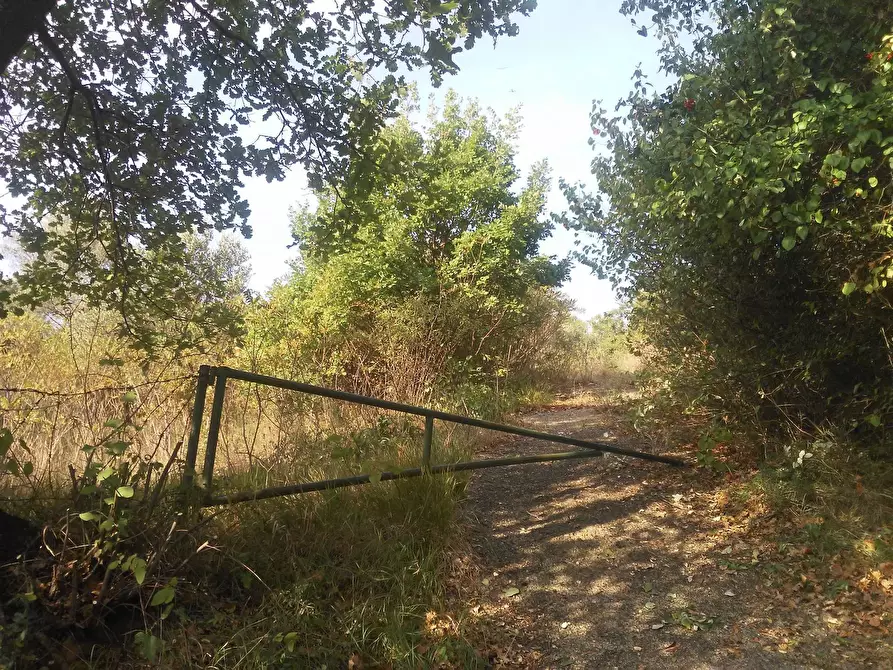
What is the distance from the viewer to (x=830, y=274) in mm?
4270

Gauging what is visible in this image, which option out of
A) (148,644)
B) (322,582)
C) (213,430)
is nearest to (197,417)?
(213,430)

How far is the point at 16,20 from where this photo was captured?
286cm

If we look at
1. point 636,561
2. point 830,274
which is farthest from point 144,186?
point 830,274

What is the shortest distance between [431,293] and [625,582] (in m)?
7.49

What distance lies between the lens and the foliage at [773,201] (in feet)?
10.9

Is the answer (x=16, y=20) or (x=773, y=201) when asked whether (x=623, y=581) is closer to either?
(x=773, y=201)

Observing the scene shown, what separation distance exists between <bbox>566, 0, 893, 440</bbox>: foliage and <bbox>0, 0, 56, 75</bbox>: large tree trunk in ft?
13.1

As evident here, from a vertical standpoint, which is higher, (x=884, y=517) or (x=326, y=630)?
(x=884, y=517)

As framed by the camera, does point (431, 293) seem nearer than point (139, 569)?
No

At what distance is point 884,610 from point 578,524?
6.54 ft

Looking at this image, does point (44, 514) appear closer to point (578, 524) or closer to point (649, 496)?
point (578, 524)

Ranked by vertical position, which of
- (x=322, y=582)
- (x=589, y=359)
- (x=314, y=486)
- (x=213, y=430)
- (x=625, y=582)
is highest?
(x=589, y=359)

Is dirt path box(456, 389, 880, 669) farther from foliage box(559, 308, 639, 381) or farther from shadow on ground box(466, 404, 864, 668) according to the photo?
foliage box(559, 308, 639, 381)

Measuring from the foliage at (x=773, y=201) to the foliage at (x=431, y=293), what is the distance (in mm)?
3773
